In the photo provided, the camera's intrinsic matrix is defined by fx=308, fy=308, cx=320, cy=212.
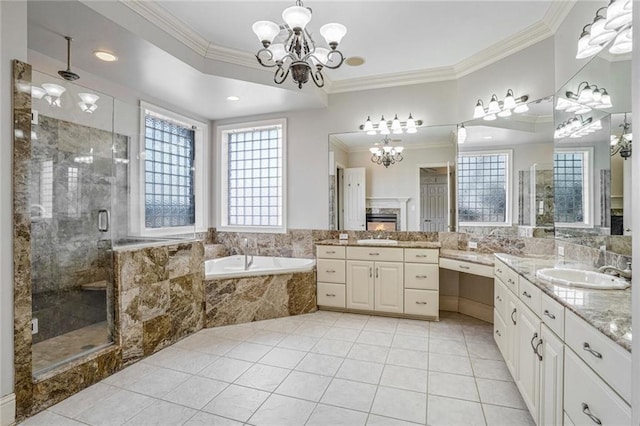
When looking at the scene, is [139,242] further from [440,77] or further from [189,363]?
[440,77]

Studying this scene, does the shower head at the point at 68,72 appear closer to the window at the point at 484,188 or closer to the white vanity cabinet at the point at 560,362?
the white vanity cabinet at the point at 560,362

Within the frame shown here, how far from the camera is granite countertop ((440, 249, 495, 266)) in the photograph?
3.07 metres

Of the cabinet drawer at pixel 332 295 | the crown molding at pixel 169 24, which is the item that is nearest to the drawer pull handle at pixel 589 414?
the cabinet drawer at pixel 332 295

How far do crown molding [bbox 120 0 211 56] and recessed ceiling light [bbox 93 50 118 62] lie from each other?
517 mm

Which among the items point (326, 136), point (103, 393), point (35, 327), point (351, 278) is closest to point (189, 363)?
point (103, 393)

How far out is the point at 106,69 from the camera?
2.96 m

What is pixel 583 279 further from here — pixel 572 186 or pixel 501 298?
pixel 572 186

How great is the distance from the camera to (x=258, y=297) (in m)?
3.56

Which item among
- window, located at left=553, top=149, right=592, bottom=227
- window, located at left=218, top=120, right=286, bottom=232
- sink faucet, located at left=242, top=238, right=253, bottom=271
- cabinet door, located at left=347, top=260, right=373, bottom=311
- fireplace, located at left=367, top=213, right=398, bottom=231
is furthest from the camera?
window, located at left=218, top=120, right=286, bottom=232

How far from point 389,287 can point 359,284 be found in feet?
1.17

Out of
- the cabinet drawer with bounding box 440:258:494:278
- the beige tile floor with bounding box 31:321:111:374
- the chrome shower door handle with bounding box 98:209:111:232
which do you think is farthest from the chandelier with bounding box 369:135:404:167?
the beige tile floor with bounding box 31:321:111:374

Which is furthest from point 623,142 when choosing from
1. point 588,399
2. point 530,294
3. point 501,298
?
point 588,399

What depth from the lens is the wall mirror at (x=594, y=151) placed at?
1841 mm

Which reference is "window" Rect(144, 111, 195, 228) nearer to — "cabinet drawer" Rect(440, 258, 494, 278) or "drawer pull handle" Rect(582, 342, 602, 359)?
"cabinet drawer" Rect(440, 258, 494, 278)
